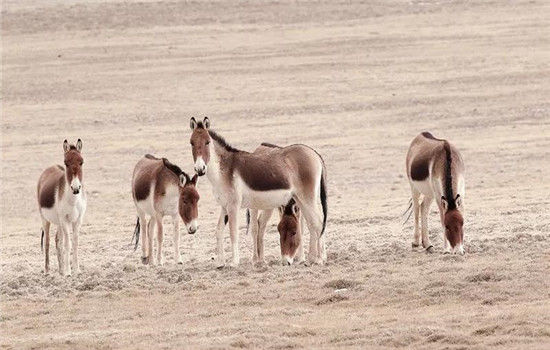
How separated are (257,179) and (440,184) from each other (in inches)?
82.1

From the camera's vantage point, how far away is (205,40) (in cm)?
4784

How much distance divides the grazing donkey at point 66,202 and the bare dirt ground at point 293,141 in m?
0.38

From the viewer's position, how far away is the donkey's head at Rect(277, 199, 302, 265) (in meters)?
16.3

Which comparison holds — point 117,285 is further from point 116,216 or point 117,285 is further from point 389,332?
point 116,216

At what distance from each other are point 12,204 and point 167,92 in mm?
13355

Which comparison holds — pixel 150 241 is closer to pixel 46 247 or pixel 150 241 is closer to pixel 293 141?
pixel 46 247

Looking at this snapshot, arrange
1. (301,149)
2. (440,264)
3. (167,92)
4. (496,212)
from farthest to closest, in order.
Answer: (167,92) < (496,212) < (301,149) < (440,264)

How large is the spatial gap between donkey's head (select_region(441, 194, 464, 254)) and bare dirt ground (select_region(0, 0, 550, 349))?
224mm

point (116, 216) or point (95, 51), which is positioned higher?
point (95, 51)

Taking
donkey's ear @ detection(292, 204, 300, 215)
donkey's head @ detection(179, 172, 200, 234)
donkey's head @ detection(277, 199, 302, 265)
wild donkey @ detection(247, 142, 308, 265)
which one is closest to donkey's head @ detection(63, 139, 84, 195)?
donkey's head @ detection(179, 172, 200, 234)

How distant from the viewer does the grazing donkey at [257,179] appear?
52.6 feet

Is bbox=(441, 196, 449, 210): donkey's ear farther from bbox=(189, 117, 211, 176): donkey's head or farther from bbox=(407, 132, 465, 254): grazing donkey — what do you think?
bbox=(189, 117, 211, 176): donkey's head

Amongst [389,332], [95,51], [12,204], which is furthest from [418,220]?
[95,51]

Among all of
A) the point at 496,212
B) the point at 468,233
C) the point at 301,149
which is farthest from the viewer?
the point at 496,212
